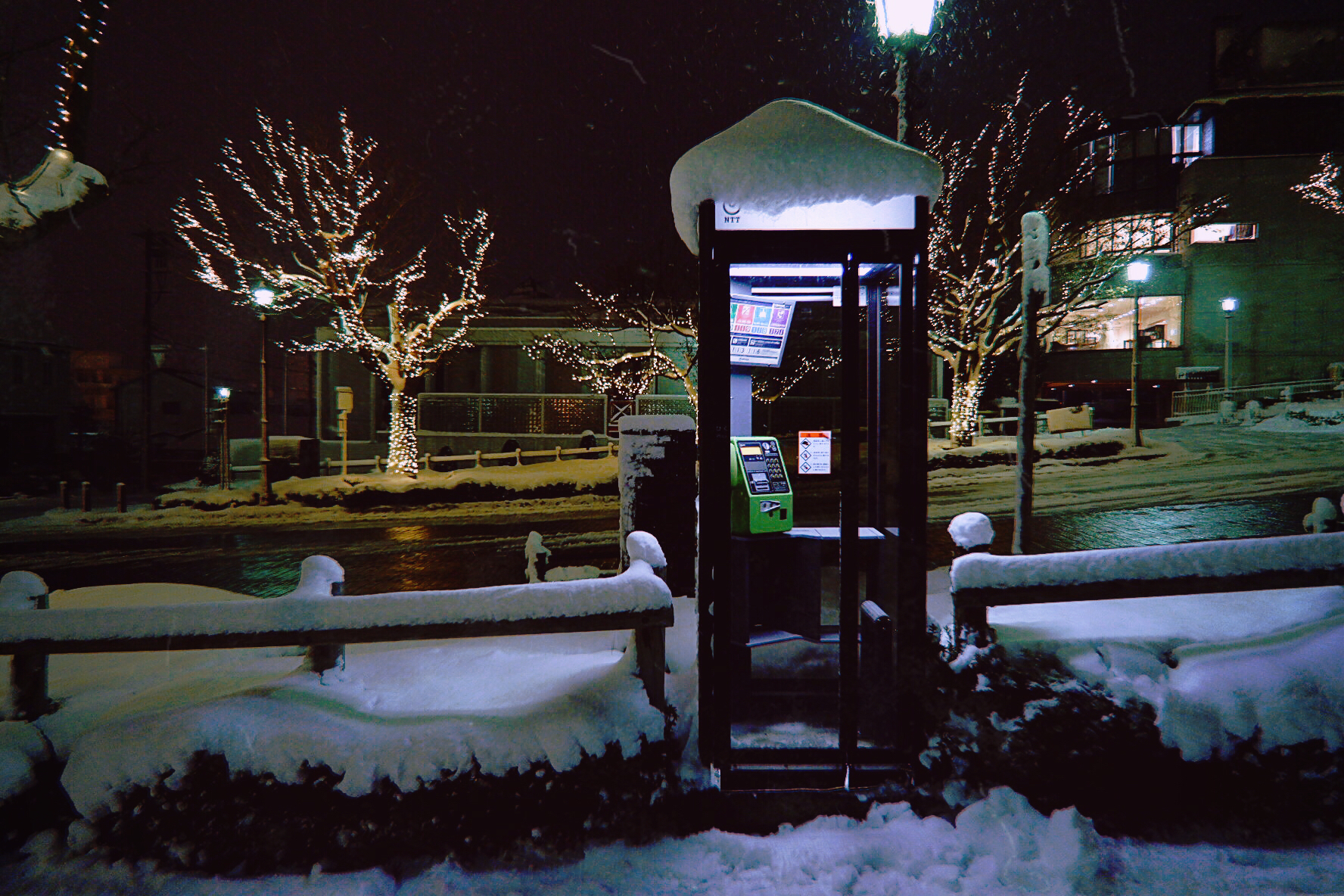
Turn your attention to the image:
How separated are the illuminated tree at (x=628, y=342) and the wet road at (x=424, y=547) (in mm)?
9881

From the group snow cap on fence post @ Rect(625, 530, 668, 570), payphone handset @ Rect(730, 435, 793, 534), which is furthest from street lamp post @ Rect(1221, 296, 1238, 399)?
snow cap on fence post @ Rect(625, 530, 668, 570)

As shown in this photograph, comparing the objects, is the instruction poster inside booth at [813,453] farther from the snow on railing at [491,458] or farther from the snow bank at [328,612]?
the snow on railing at [491,458]

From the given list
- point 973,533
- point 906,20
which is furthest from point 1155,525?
point 906,20

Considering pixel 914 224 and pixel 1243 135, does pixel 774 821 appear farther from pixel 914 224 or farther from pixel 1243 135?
pixel 1243 135

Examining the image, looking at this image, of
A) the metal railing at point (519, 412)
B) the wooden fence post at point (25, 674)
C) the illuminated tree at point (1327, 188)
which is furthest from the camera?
the illuminated tree at point (1327, 188)

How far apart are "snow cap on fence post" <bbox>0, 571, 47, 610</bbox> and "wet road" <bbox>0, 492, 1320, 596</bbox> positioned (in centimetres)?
521

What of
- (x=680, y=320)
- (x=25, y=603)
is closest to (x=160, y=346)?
(x=680, y=320)

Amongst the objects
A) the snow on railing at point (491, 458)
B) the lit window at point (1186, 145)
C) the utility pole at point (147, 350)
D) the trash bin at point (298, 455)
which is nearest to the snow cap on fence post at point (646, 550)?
the snow on railing at point (491, 458)

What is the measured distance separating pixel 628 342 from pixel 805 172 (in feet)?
85.4

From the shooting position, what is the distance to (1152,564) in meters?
3.24

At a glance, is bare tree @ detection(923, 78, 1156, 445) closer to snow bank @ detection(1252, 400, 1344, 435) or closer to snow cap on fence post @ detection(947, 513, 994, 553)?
snow bank @ detection(1252, 400, 1344, 435)

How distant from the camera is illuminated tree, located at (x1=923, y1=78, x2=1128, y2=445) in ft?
57.7

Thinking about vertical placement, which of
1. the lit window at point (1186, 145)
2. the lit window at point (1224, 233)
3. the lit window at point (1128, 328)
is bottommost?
the lit window at point (1128, 328)

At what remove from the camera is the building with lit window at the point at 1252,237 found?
29.9 metres
